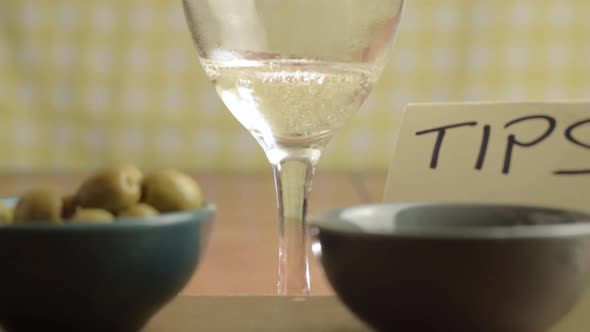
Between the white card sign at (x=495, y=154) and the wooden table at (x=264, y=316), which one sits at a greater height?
the white card sign at (x=495, y=154)

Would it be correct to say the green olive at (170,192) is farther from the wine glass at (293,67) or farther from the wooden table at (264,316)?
the wine glass at (293,67)

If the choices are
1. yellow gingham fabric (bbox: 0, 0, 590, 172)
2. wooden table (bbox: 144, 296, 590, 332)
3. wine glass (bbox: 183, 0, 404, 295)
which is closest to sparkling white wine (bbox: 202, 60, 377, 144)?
wine glass (bbox: 183, 0, 404, 295)

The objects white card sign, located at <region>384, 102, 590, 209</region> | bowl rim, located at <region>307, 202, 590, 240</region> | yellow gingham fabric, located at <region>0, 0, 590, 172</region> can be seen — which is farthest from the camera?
yellow gingham fabric, located at <region>0, 0, 590, 172</region>

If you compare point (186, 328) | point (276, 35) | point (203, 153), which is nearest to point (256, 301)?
point (186, 328)

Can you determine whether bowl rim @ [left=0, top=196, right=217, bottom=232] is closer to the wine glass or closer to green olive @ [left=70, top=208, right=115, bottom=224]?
green olive @ [left=70, top=208, right=115, bottom=224]

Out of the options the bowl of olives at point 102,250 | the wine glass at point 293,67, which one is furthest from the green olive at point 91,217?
the wine glass at point 293,67

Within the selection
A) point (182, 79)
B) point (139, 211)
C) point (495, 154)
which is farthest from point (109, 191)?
point (182, 79)

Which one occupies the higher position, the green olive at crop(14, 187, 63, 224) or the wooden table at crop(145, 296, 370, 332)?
the green olive at crop(14, 187, 63, 224)
